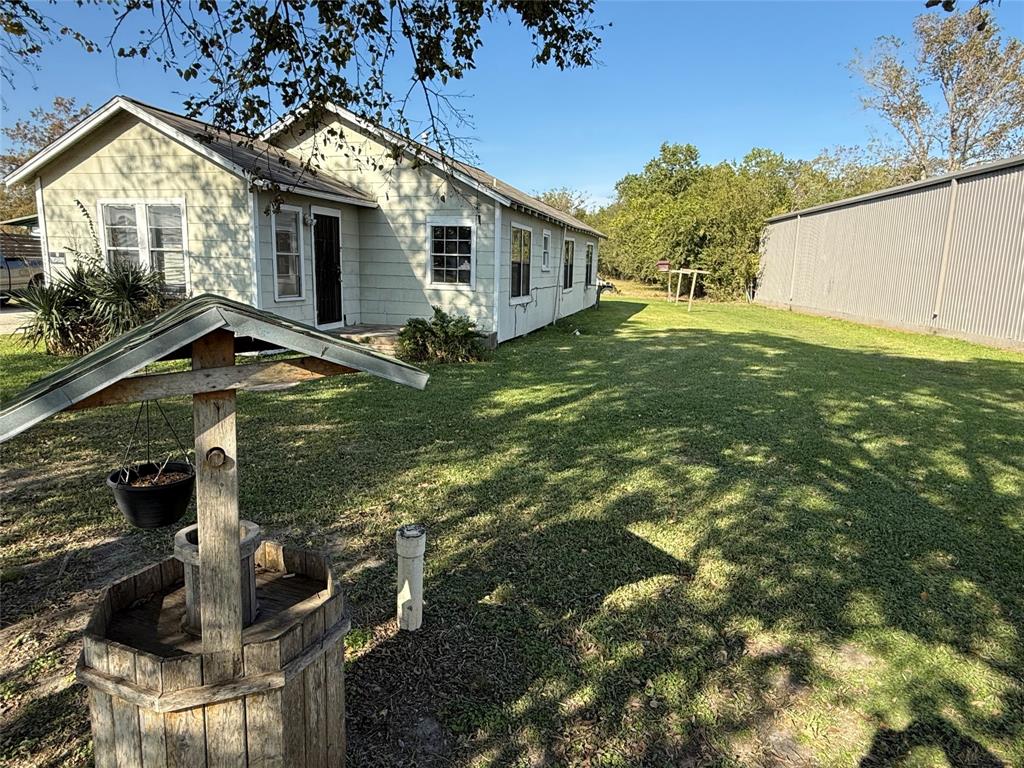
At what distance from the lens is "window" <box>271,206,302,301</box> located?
9.91m

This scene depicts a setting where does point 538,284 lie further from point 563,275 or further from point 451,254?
point 451,254

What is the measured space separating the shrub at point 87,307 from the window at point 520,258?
6472 millimetres

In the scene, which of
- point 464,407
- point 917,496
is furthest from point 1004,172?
point 464,407

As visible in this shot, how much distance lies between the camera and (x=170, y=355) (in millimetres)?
1653

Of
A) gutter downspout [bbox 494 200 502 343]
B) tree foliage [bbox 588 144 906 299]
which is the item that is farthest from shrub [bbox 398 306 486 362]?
tree foliage [bbox 588 144 906 299]

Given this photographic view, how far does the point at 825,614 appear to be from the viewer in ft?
10.1

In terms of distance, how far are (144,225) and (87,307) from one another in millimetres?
1736

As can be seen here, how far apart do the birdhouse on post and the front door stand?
939 cm

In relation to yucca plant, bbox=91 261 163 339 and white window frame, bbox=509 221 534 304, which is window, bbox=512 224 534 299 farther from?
yucca plant, bbox=91 261 163 339

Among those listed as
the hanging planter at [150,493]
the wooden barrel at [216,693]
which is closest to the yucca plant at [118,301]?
the hanging planter at [150,493]

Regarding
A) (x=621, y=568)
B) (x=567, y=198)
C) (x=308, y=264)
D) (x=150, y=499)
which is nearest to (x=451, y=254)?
(x=308, y=264)

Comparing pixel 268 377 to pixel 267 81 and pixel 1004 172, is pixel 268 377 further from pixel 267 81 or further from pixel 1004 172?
pixel 1004 172

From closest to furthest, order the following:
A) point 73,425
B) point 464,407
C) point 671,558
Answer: point 671,558 → point 73,425 → point 464,407

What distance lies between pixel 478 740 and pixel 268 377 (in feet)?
4.97
